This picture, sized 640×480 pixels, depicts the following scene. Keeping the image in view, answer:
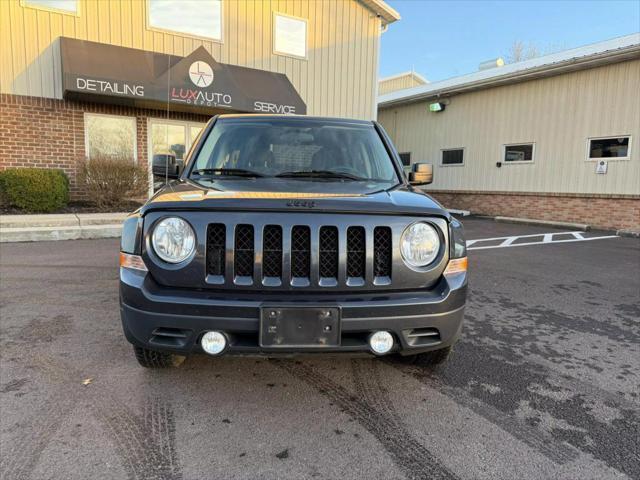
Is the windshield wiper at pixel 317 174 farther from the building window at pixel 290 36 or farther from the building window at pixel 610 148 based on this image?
the building window at pixel 610 148

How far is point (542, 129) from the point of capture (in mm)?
13773

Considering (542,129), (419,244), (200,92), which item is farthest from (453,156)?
(419,244)

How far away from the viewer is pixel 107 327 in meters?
3.70

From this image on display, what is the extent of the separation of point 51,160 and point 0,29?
2920 millimetres

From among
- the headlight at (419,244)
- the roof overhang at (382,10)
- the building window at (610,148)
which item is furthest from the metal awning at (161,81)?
the building window at (610,148)

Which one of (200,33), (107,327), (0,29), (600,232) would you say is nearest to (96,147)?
(0,29)

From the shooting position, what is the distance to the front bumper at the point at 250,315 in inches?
82.7

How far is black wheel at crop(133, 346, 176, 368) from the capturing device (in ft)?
8.66

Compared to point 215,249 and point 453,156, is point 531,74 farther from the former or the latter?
point 215,249

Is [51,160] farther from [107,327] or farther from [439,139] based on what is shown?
[439,139]

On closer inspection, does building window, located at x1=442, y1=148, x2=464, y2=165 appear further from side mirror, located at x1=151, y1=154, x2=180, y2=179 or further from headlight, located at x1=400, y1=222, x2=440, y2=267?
headlight, located at x1=400, y1=222, x2=440, y2=267

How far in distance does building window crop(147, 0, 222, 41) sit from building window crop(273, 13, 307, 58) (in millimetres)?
1687

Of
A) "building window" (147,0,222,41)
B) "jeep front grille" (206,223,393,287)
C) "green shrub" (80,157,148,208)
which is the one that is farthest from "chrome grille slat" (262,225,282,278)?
"building window" (147,0,222,41)

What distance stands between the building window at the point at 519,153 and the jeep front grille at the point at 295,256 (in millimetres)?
13776
